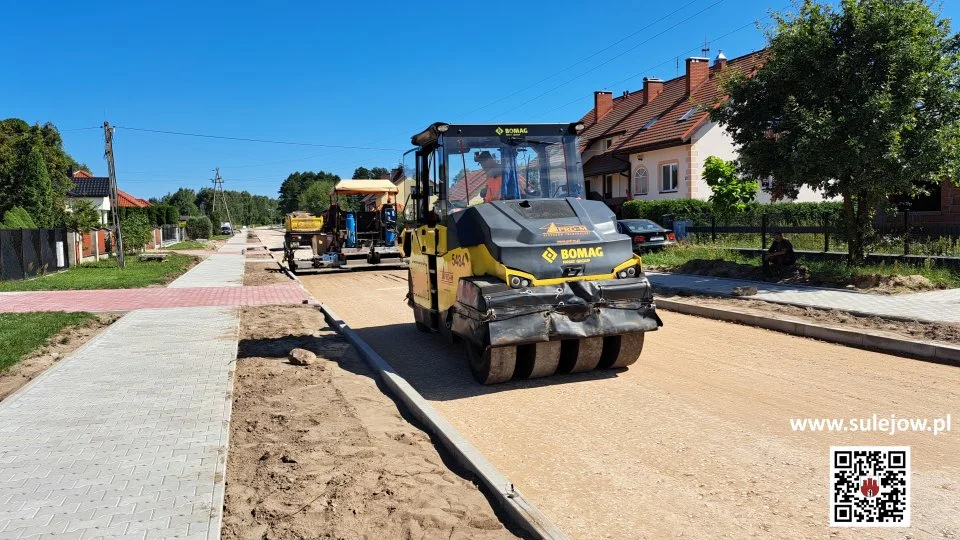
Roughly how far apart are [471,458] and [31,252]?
22180mm

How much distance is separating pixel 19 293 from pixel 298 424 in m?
14.4

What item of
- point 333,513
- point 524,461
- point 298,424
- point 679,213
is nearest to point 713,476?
point 524,461

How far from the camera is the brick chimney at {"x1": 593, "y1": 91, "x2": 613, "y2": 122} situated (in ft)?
144

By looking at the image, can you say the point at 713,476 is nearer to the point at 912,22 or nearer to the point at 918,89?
the point at 918,89

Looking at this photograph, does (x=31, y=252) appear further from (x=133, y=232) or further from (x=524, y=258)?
(x=524, y=258)

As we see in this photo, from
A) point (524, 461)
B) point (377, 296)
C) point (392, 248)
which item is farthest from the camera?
point (392, 248)

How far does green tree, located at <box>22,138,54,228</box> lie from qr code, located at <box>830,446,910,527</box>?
118 feet

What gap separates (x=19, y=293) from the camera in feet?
54.6

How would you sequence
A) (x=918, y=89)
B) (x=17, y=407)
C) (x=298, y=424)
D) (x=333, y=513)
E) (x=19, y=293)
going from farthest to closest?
1. (x=19, y=293)
2. (x=918, y=89)
3. (x=17, y=407)
4. (x=298, y=424)
5. (x=333, y=513)

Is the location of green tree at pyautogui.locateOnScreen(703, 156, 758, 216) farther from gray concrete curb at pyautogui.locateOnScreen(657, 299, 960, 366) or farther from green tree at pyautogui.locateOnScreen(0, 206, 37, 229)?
green tree at pyautogui.locateOnScreen(0, 206, 37, 229)

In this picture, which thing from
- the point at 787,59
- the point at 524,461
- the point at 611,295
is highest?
the point at 787,59

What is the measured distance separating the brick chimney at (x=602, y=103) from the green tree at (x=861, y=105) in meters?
29.9

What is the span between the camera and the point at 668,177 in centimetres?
3347

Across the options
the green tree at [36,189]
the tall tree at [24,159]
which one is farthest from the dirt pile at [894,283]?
the green tree at [36,189]
